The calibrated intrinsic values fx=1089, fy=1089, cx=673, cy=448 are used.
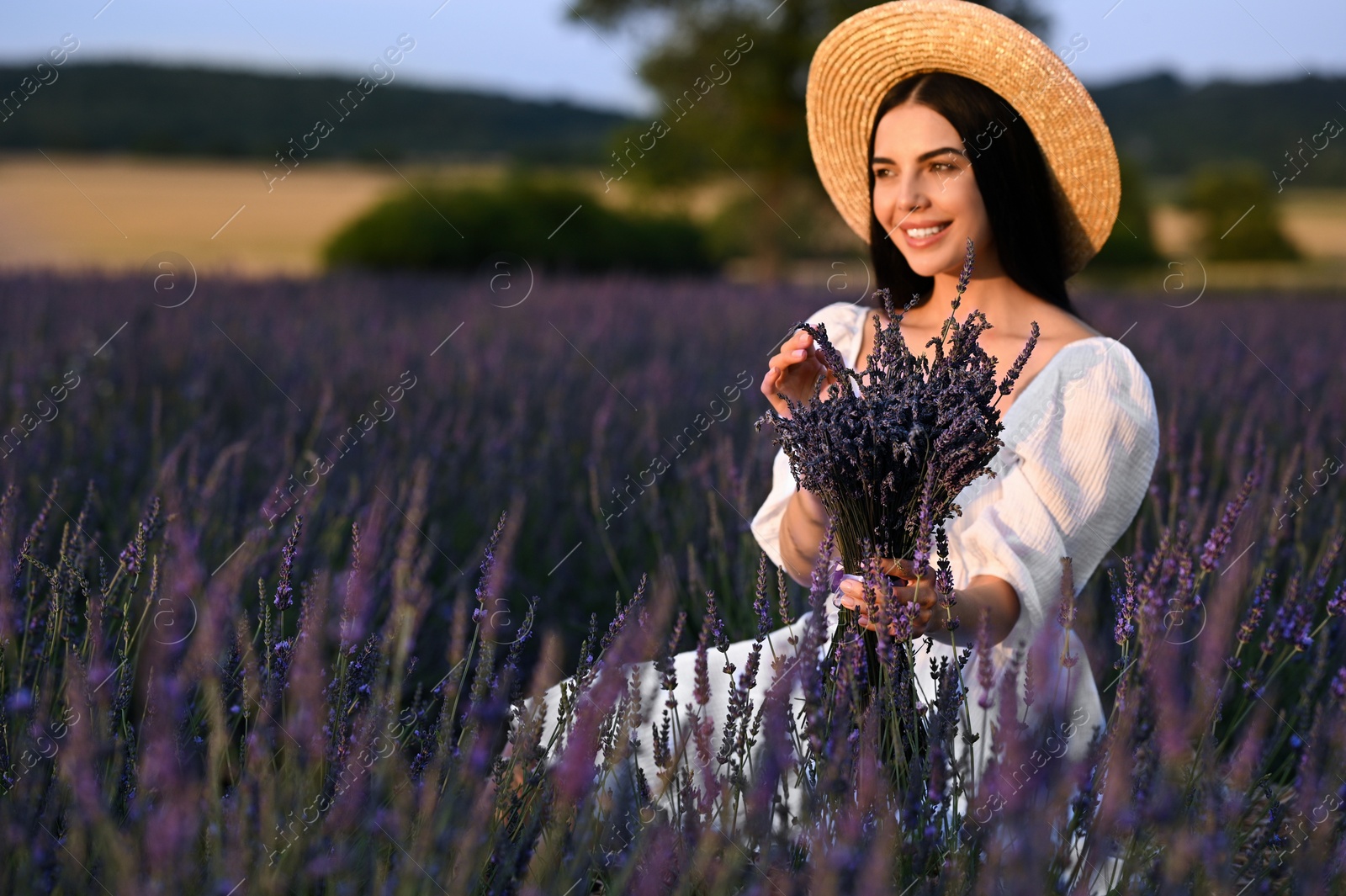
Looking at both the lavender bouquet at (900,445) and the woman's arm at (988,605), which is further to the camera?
the woman's arm at (988,605)

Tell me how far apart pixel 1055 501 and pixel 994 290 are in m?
0.53

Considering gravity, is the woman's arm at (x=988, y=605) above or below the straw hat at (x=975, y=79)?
below

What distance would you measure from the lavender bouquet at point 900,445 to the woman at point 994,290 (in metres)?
0.10

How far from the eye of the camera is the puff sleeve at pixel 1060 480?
5.64 feet

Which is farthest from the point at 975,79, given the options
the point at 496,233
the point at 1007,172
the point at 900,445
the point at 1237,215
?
the point at 1237,215

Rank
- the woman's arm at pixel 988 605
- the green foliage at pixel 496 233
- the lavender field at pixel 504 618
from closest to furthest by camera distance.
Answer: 1. the lavender field at pixel 504 618
2. the woman's arm at pixel 988 605
3. the green foliage at pixel 496 233

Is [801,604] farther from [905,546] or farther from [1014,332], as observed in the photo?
[905,546]

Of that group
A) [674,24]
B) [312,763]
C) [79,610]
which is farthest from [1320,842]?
[674,24]

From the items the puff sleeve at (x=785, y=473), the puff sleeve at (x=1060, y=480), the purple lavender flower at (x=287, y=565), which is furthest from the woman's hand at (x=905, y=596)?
the purple lavender flower at (x=287, y=565)

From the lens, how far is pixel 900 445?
1362 millimetres

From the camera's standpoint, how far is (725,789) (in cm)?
130

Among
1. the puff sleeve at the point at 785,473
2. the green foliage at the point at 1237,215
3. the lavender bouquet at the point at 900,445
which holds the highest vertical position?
the green foliage at the point at 1237,215

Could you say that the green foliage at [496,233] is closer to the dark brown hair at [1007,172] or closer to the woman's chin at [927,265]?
the dark brown hair at [1007,172]

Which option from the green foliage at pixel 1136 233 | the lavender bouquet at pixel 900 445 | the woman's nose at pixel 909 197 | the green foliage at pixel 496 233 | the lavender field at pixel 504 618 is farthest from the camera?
the green foliage at pixel 1136 233
